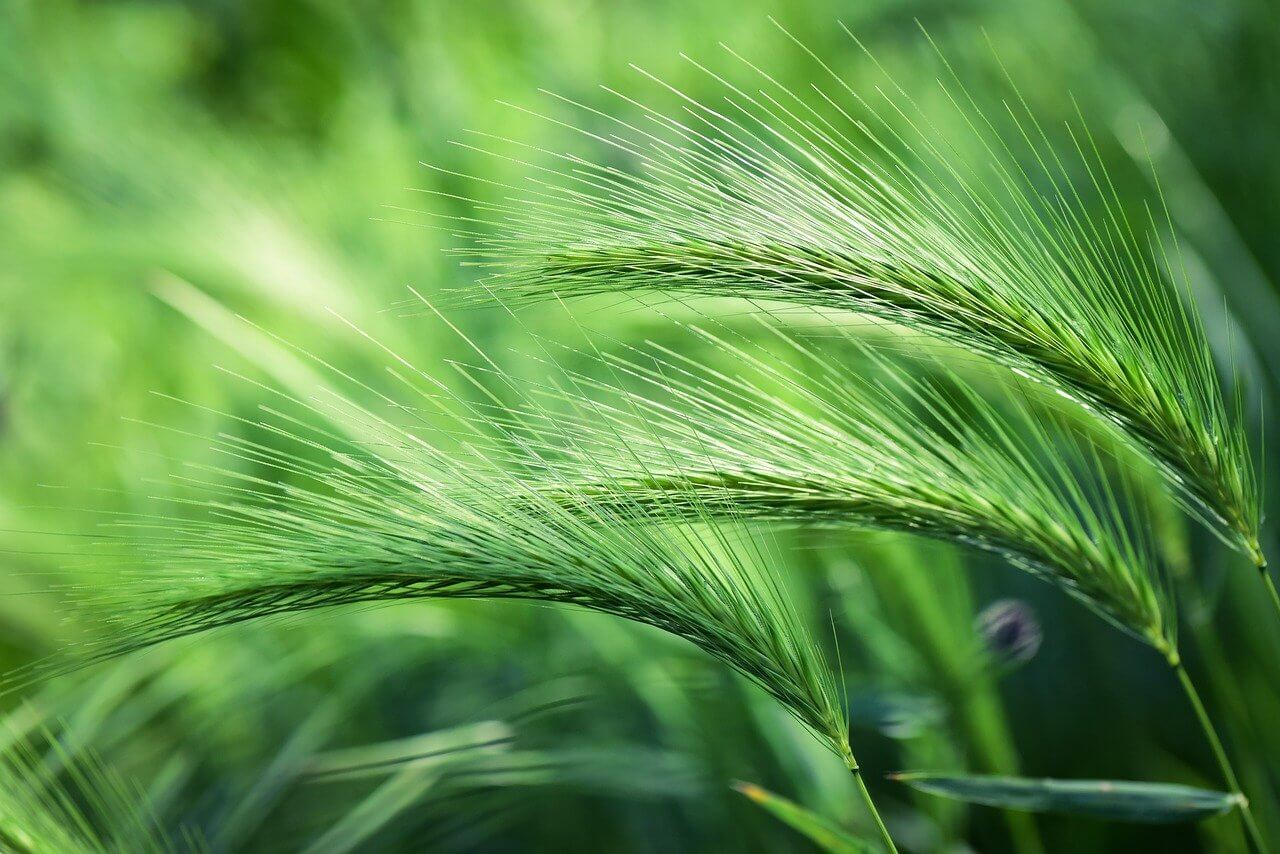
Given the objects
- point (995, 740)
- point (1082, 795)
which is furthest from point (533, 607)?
point (1082, 795)

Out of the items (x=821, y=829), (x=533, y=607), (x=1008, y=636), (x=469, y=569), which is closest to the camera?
(x=469, y=569)

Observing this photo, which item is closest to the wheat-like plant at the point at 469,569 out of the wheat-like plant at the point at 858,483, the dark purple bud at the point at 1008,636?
the wheat-like plant at the point at 858,483

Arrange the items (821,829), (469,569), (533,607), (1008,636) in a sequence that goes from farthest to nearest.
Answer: (533,607)
(1008,636)
(821,829)
(469,569)

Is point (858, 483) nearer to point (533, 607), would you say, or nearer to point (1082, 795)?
point (1082, 795)

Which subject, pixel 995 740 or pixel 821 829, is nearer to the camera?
pixel 821 829

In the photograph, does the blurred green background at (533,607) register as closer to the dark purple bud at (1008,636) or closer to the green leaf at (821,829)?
the dark purple bud at (1008,636)

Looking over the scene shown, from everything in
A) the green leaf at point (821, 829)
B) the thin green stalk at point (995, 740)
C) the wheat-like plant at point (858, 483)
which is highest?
the wheat-like plant at point (858, 483)

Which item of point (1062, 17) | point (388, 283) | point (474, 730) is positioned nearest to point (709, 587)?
point (474, 730)
